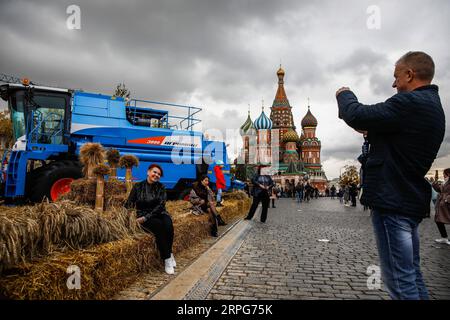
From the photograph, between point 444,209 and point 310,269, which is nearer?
point 310,269

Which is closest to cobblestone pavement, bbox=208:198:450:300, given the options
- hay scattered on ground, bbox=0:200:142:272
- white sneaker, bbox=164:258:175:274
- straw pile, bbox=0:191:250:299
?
white sneaker, bbox=164:258:175:274

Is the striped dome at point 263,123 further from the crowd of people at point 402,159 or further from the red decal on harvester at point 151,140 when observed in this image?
the crowd of people at point 402,159

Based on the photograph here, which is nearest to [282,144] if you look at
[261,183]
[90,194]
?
[261,183]

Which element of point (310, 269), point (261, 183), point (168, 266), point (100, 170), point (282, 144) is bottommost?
point (310, 269)

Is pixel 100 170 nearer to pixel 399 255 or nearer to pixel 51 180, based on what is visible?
pixel 51 180

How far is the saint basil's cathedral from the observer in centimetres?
8094

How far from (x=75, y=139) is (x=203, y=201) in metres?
4.80

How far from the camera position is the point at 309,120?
9362 cm

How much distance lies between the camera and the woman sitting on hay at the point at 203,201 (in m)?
6.94
